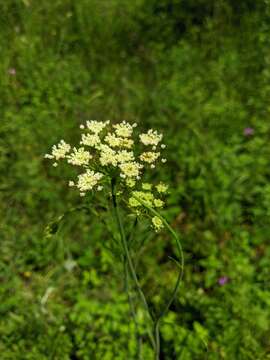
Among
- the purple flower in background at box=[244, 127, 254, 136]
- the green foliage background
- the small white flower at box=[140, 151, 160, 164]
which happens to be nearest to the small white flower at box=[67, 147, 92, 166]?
the small white flower at box=[140, 151, 160, 164]

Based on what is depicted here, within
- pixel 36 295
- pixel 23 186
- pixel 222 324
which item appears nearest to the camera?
pixel 222 324

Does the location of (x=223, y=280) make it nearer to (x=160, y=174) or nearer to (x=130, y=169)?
(x=160, y=174)

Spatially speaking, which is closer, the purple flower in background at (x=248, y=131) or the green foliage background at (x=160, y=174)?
the green foliage background at (x=160, y=174)

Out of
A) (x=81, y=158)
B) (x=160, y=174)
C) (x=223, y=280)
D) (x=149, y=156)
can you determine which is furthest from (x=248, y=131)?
(x=81, y=158)

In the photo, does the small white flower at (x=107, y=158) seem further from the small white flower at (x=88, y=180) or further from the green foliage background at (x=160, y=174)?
the green foliage background at (x=160, y=174)

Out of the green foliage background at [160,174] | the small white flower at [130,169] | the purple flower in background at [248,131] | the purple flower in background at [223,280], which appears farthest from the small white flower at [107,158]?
the purple flower in background at [248,131]

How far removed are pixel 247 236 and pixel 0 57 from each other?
2211mm

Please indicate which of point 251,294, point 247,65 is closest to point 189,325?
point 251,294

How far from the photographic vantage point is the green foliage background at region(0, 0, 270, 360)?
7.94 feet

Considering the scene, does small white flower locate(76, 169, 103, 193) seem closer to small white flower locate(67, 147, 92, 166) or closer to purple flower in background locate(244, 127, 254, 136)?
small white flower locate(67, 147, 92, 166)

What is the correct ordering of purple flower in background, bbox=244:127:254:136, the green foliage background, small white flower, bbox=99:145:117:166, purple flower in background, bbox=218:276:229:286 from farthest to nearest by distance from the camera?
purple flower in background, bbox=244:127:254:136, purple flower in background, bbox=218:276:229:286, the green foliage background, small white flower, bbox=99:145:117:166

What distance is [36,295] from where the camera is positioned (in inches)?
103

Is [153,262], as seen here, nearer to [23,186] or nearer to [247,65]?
[23,186]

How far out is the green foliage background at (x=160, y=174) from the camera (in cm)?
242
